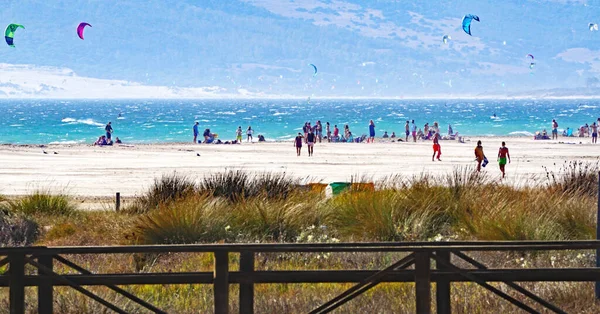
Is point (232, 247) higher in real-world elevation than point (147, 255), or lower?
higher

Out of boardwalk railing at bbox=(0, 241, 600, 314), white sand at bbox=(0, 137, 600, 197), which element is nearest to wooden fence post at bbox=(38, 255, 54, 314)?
boardwalk railing at bbox=(0, 241, 600, 314)

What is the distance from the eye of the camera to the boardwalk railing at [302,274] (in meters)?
6.21

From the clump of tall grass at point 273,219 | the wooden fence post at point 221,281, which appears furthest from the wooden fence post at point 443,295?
the clump of tall grass at point 273,219

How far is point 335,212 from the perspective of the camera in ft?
43.1

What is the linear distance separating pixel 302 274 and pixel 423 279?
0.89m

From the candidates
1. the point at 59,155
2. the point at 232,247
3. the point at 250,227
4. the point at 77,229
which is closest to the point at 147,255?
the point at 250,227


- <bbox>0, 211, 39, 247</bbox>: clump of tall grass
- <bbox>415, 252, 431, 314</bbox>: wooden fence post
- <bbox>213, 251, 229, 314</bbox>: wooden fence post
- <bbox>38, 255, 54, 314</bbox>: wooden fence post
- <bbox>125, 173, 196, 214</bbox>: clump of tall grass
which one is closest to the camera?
<bbox>415, 252, 431, 314</bbox>: wooden fence post

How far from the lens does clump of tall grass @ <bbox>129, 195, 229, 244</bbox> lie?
38.5ft

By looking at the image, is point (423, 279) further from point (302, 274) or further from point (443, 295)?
point (302, 274)

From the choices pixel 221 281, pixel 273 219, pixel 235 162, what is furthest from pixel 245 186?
pixel 235 162

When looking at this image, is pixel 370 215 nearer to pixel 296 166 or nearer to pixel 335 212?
pixel 335 212

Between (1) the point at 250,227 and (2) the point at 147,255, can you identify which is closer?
(2) the point at 147,255

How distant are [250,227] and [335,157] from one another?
30816 mm

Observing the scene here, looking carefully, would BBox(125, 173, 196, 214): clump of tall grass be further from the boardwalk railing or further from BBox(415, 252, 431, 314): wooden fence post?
BBox(415, 252, 431, 314): wooden fence post
